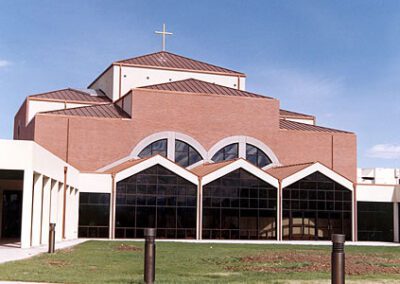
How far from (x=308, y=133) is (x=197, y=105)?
33.4 feet

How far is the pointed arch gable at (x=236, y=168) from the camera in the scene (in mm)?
46156

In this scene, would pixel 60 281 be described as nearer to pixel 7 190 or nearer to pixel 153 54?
pixel 7 190

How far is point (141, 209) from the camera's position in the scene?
44938 millimetres

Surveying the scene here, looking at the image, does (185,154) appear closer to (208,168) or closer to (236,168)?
(208,168)

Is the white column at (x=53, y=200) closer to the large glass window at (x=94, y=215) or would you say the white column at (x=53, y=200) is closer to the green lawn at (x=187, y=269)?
the large glass window at (x=94, y=215)

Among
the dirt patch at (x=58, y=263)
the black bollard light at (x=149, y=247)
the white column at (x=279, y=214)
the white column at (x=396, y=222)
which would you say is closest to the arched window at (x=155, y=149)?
the white column at (x=279, y=214)

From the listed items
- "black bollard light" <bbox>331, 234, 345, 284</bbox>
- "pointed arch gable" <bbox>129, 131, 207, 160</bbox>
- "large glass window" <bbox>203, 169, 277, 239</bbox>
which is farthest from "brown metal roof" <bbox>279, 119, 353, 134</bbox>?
"black bollard light" <bbox>331, 234, 345, 284</bbox>

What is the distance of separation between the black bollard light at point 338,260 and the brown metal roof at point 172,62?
50261 mm

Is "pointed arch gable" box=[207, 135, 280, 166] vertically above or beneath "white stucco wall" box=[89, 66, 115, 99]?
beneath

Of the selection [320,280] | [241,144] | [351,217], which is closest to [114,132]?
[241,144]

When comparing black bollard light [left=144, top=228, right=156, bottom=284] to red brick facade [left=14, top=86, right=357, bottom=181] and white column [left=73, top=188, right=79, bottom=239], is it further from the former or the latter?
red brick facade [left=14, top=86, right=357, bottom=181]

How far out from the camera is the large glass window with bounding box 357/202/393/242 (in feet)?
A: 165

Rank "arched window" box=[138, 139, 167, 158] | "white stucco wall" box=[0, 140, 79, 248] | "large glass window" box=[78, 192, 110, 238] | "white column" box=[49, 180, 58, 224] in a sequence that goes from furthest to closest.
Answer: "arched window" box=[138, 139, 167, 158] → "large glass window" box=[78, 192, 110, 238] → "white column" box=[49, 180, 58, 224] → "white stucco wall" box=[0, 140, 79, 248]

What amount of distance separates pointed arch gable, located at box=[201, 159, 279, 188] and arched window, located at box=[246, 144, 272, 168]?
7077 mm
